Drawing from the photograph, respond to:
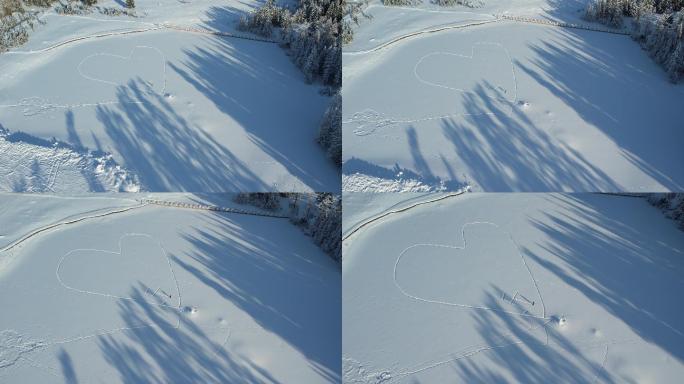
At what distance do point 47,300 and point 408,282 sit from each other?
4.10 meters

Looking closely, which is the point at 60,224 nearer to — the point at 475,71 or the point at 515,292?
the point at 515,292

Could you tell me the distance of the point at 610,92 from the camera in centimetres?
946

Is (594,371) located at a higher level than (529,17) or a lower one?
lower

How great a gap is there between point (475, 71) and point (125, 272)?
222 inches

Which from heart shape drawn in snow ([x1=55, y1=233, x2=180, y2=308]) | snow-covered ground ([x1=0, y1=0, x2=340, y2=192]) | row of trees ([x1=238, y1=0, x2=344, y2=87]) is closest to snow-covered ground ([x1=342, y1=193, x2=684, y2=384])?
snow-covered ground ([x1=0, y1=0, x2=340, y2=192])

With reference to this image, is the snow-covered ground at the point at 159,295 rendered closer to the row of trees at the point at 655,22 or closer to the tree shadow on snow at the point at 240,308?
the tree shadow on snow at the point at 240,308

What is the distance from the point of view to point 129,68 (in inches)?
392

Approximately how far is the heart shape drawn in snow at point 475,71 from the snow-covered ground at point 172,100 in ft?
5.60

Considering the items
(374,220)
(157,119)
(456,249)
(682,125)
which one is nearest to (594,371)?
(456,249)

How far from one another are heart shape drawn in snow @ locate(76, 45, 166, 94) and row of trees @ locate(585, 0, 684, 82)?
681 cm

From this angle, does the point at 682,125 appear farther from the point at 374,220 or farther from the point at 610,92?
the point at 374,220

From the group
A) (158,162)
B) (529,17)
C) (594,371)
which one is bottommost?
(594,371)

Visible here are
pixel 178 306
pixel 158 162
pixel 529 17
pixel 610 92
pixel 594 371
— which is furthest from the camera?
pixel 529 17

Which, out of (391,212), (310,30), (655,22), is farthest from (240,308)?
(655,22)
